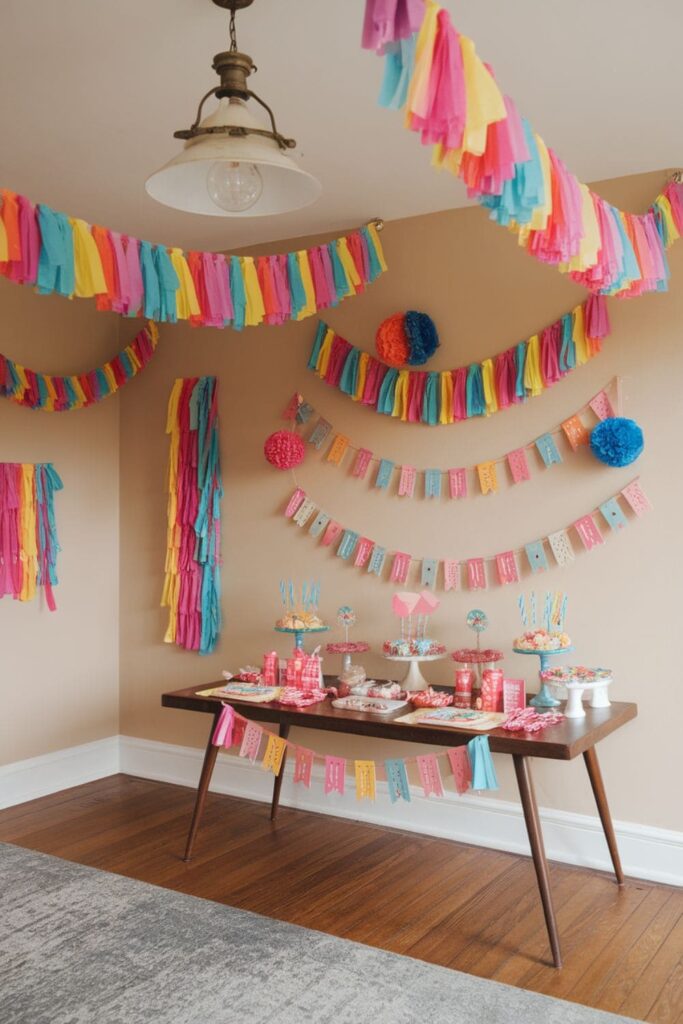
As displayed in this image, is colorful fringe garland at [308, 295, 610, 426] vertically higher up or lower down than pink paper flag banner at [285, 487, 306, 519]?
higher up

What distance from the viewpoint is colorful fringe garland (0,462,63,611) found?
434 centimetres

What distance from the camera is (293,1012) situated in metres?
2.53

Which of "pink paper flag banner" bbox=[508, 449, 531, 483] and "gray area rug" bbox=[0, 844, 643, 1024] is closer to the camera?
"gray area rug" bbox=[0, 844, 643, 1024]

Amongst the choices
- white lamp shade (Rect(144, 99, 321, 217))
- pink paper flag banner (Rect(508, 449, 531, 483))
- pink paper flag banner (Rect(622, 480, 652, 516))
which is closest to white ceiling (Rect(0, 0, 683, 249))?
white lamp shade (Rect(144, 99, 321, 217))

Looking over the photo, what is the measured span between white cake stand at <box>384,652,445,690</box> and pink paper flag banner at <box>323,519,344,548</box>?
709 millimetres

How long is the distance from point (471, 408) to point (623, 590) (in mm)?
946

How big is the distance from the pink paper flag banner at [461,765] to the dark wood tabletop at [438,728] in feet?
0.16

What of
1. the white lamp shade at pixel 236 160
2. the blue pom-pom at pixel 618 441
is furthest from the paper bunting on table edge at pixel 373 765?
the white lamp shade at pixel 236 160

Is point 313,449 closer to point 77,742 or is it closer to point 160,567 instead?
point 160,567

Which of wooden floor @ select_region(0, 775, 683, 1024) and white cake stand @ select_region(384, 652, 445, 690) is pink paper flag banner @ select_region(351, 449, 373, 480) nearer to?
white cake stand @ select_region(384, 652, 445, 690)

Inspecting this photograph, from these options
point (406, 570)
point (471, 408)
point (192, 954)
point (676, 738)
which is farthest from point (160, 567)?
point (676, 738)

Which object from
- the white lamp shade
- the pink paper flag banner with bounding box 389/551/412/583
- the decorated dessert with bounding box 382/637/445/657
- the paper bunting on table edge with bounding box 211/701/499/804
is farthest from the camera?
the pink paper flag banner with bounding box 389/551/412/583

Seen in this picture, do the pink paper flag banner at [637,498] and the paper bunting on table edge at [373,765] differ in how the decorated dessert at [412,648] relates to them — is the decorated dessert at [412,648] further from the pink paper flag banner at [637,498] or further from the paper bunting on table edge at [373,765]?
the pink paper flag banner at [637,498]

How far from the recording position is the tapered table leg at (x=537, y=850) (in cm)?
279
